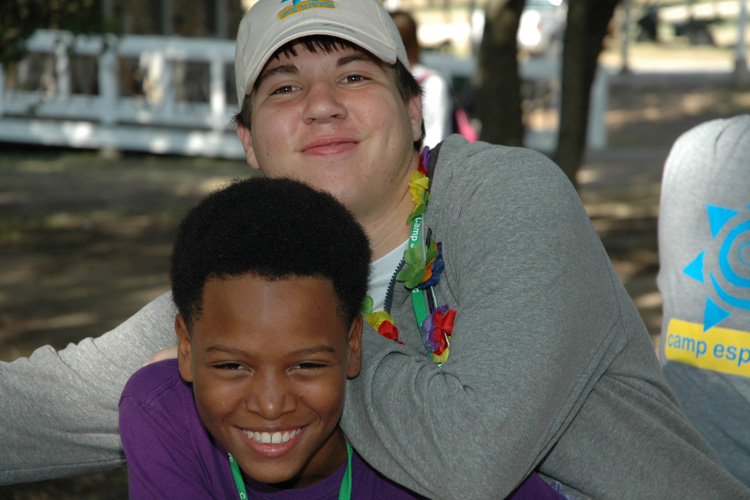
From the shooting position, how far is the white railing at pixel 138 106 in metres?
12.5

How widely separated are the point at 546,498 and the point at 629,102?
60.8ft

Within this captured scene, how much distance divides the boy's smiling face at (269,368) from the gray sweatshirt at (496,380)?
0.09 m

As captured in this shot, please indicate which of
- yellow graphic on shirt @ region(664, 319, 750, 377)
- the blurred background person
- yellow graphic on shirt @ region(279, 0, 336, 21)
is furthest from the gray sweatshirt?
the blurred background person

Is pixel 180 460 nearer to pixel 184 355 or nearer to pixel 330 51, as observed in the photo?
pixel 184 355

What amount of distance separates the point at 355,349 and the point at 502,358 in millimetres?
352

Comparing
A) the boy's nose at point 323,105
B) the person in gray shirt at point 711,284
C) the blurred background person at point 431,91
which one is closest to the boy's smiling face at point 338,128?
the boy's nose at point 323,105

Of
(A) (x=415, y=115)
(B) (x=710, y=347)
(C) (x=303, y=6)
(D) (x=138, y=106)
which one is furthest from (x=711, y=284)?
(D) (x=138, y=106)

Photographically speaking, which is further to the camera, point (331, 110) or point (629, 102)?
point (629, 102)

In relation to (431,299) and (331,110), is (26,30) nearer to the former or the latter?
(331,110)

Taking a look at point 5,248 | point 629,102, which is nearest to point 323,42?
point 5,248

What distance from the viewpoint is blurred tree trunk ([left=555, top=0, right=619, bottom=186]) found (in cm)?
592

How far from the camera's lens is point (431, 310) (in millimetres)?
2146

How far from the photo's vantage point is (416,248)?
218 centimetres

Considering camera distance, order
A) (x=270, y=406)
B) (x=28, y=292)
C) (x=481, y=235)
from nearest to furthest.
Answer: (x=270, y=406)
(x=481, y=235)
(x=28, y=292)
